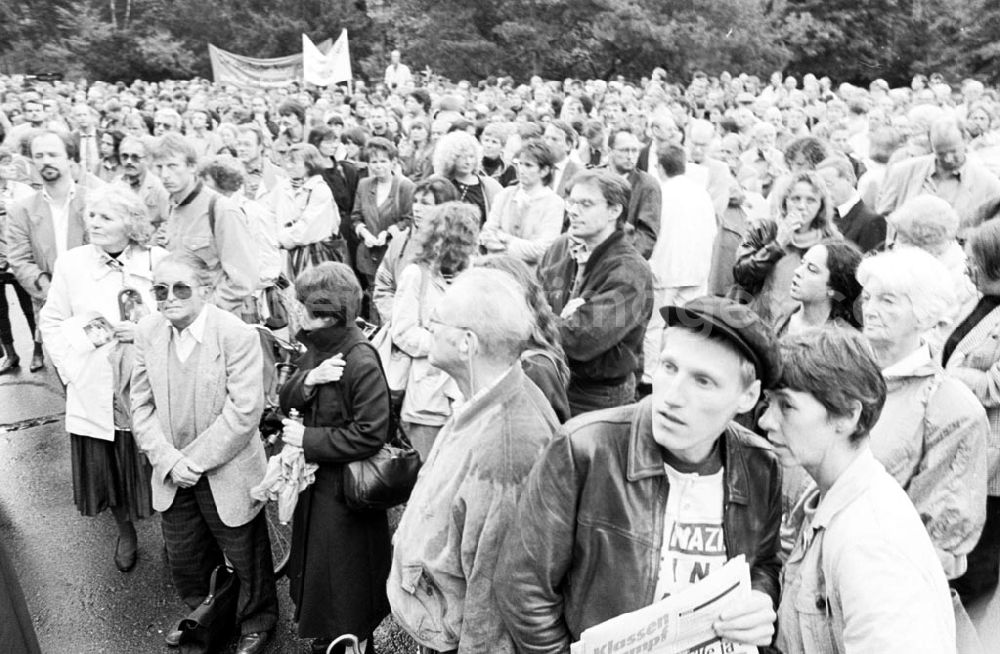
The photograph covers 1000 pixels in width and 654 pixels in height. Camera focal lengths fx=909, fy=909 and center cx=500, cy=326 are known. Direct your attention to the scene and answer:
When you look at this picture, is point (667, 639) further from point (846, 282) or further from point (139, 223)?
point (139, 223)

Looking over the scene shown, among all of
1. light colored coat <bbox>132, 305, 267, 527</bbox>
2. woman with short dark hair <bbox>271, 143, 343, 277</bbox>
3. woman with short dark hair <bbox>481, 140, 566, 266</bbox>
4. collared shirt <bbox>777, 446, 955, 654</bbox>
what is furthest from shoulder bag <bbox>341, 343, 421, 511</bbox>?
woman with short dark hair <bbox>271, 143, 343, 277</bbox>

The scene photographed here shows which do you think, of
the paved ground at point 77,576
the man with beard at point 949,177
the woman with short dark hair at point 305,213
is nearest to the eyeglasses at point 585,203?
the paved ground at point 77,576

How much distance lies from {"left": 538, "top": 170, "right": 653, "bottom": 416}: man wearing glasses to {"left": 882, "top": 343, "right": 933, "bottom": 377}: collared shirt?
1.23 meters

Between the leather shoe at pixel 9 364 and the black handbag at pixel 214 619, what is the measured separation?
487cm

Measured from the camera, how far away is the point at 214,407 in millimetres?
3859

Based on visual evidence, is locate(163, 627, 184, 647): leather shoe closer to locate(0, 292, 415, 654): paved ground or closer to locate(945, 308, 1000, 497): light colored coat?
locate(0, 292, 415, 654): paved ground

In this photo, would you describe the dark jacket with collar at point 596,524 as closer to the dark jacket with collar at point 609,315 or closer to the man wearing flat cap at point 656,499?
the man wearing flat cap at point 656,499

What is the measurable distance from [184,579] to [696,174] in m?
5.54

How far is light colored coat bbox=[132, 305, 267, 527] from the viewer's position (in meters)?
3.80

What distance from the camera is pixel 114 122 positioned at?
35.4 ft

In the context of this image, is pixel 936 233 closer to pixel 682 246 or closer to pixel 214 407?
pixel 682 246

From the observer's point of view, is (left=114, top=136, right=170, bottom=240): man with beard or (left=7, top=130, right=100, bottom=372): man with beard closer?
(left=7, top=130, right=100, bottom=372): man with beard

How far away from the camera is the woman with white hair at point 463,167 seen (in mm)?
6484

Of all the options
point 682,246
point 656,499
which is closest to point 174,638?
point 656,499
